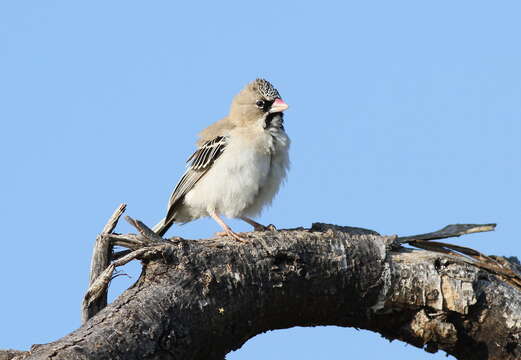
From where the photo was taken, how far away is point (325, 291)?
5039 millimetres

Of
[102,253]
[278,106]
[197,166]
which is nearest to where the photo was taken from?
[102,253]

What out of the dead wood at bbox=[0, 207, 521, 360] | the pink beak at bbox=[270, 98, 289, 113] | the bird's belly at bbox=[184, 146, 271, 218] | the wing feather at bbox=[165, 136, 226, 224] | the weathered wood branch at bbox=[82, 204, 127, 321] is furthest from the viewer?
the pink beak at bbox=[270, 98, 289, 113]

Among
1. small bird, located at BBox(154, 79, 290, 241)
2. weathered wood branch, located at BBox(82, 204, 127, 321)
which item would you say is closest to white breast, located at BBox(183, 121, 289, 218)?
small bird, located at BBox(154, 79, 290, 241)

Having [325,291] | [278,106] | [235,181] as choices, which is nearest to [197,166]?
[235,181]

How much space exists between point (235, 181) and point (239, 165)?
145 millimetres

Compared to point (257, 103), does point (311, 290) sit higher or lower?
lower

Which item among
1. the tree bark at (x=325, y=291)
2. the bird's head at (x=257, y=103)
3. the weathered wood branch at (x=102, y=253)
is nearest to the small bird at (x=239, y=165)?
the bird's head at (x=257, y=103)

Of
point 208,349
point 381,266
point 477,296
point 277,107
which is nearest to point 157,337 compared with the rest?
point 208,349

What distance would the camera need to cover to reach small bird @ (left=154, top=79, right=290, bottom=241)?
6.78 metres

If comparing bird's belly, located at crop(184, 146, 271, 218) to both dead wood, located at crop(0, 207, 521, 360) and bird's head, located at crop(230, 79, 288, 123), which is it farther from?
dead wood, located at crop(0, 207, 521, 360)

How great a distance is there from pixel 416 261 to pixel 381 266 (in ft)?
0.84

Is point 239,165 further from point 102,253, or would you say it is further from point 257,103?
point 102,253

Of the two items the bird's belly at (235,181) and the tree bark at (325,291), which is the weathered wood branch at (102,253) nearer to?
the tree bark at (325,291)

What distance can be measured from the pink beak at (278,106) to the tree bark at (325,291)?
2033 millimetres
